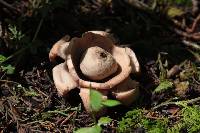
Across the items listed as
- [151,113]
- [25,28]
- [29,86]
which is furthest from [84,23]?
[151,113]

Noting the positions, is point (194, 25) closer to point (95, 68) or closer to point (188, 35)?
point (188, 35)

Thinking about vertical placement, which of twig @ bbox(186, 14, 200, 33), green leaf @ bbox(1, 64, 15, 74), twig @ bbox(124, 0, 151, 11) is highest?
twig @ bbox(124, 0, 151, 11)

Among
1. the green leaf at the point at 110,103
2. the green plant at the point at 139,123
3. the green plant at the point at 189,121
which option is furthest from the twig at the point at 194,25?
the green leaf at the point at 110,103

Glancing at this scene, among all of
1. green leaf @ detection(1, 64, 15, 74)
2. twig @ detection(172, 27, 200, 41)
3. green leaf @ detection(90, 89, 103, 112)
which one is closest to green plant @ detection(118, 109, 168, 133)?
green leaf @ detection(90, 89, 103, 112)

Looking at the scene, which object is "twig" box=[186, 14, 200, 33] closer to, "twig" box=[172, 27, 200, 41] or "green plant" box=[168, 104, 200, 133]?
"twig" box=[172, 27, 200, 41]

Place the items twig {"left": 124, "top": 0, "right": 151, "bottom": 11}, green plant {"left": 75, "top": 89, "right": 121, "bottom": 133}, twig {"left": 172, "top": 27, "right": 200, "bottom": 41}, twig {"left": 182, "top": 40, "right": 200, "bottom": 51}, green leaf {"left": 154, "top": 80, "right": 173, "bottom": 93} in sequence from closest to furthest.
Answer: green plant {"left": 75, "top": 89, "right": 121, "bottom": 133}
green leaf {"left": 154, "top": 80, "right": 173, "bottom": 93}
twig {"left": 182, "top": 40, "right": 200, "bottom": 51}
twig {"left": 172, "top": 27, "right": 200, "bottom": 41}
twig {"left": 124, "top": 0, "right": 151, "bottom": 11}

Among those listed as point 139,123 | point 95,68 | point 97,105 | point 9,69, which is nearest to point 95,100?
point 97,105

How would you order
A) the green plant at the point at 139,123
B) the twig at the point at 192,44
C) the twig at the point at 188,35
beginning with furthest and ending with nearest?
the twig at the point at 188,35
the twig at the point at 192,44
the green plant at the point at 139,123

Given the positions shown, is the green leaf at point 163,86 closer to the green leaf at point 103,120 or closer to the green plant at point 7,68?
the green leaf at point 103,120
